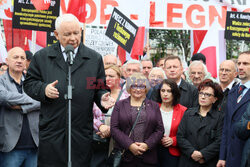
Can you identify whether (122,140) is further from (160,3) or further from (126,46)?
(160,3)

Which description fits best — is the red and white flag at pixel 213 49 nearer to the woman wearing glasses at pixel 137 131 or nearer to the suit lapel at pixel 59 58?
the woman wearing glasses at pixel 137 131

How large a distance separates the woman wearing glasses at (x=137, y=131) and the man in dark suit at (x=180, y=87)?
2.13 feet

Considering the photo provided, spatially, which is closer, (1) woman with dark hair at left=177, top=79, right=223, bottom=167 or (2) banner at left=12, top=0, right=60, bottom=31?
(1) woman with dark hair at left=177, top=79, right=223, bottom=167

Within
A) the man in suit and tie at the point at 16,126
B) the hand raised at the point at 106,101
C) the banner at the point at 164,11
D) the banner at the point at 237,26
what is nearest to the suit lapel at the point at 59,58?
the hand raised at the point at 106,101

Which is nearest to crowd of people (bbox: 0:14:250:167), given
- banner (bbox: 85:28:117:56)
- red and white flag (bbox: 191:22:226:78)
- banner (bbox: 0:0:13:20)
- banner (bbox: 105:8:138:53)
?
banner (bbox: 105:8:138:53)

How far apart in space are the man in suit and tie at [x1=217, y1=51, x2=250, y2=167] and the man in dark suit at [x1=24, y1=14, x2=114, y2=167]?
1.65 m

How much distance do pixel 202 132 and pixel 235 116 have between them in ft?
1.85

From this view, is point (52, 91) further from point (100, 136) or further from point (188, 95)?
point (188, 95)

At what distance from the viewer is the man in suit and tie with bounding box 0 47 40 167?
5.04 metres

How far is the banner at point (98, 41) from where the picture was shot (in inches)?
368

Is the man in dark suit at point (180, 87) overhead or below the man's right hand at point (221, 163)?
overhead

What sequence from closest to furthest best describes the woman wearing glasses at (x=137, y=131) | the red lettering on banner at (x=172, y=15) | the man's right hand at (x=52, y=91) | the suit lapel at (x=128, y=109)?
the man's right hand at (x=52, y=91)
the woman wearing glasses at (x=137, y=131)
the suit lapel at (x=128, y=109)
the red lettering on banner at (x=172, y=15)

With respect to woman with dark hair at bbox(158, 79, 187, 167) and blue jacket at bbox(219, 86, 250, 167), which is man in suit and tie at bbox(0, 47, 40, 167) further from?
blue jacket at bbox(219, 86, 250, 167)

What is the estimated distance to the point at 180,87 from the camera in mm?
5688
